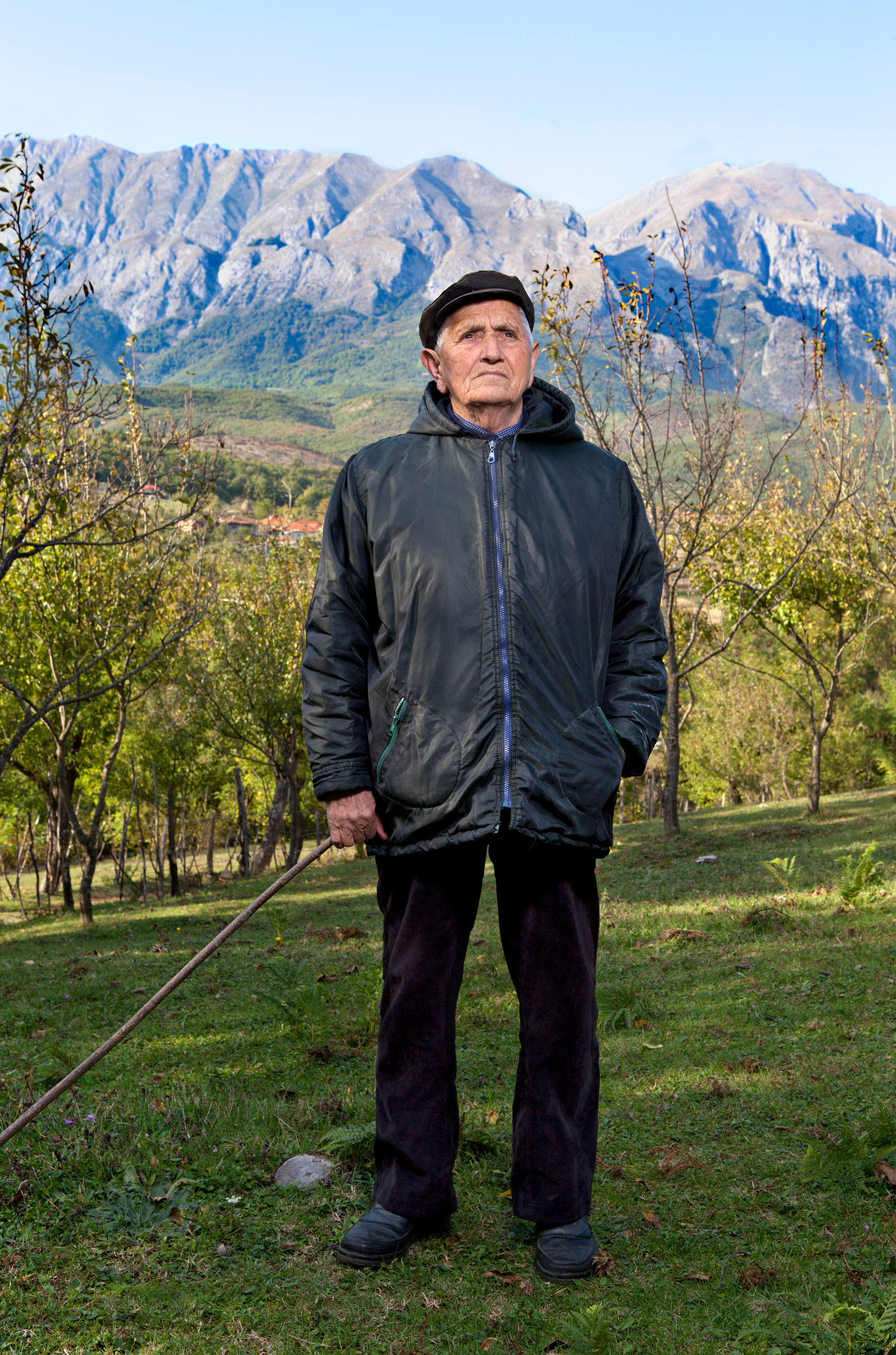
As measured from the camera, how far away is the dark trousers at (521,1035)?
2789mm

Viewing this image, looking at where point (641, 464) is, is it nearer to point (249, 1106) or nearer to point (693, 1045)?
point (693, 1045)

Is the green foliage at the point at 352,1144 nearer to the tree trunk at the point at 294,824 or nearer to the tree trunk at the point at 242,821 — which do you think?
the tree trunk at the point at 294,824

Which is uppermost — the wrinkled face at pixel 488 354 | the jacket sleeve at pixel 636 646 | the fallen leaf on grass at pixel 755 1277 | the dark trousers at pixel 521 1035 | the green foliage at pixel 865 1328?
the wrinkled face at pixel 488 354

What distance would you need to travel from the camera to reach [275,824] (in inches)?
986

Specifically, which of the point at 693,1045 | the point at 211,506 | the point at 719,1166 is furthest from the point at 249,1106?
the point at 211,506

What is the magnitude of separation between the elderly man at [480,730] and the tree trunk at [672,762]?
12.7 metres

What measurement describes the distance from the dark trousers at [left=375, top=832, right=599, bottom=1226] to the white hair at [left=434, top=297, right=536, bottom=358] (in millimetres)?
1540

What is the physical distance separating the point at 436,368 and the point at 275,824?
22.8 meters

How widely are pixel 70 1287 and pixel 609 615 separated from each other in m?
2.34

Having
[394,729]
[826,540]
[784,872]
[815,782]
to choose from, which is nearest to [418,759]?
[394,729]

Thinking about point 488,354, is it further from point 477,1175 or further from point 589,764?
point 477,1175

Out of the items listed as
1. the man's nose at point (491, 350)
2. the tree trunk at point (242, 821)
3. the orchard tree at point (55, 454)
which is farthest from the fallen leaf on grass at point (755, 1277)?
the tree trunk at point (242, 821)

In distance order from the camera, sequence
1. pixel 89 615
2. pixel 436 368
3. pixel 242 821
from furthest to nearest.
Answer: pixel 242 821 → pixel 89 615 → pixel 436 368

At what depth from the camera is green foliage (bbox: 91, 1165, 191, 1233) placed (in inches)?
117
